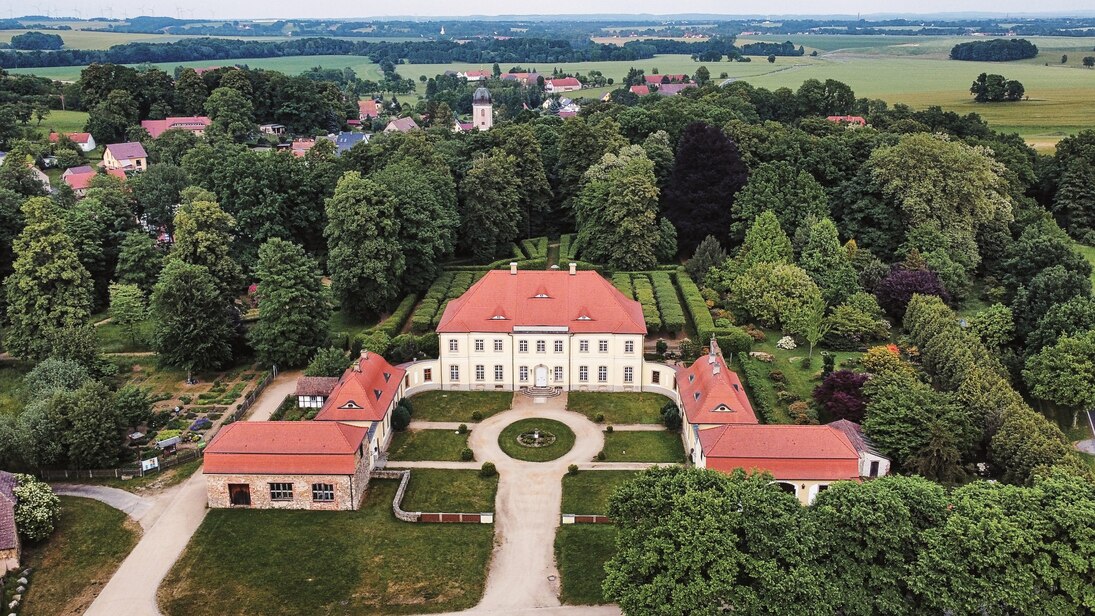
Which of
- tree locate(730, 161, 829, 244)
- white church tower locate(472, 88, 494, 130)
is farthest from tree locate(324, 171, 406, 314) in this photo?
white church tower locate(472, 88, 494, 130)

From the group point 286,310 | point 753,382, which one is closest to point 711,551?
point 753,382

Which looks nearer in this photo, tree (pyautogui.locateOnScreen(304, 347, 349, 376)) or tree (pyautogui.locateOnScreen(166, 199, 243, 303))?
tree (pyautogui.locateOnScreen(304, 347, 349, 376))

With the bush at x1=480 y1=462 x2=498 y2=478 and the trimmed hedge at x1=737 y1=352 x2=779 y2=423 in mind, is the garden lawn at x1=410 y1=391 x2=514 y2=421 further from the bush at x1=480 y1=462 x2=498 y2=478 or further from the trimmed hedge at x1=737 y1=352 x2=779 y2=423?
the trimmed hedge at x1=737 y1=352 x2=779 y2=423

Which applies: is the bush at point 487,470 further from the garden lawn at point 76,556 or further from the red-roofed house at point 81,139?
the red-roofed house at point 81,139

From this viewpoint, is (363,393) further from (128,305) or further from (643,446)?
(128,305)

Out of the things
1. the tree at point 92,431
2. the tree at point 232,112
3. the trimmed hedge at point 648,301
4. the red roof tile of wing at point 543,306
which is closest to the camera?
the tree at point 92,431

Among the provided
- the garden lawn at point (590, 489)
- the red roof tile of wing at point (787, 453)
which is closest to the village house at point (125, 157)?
the garden lawn at point (590, 489)
